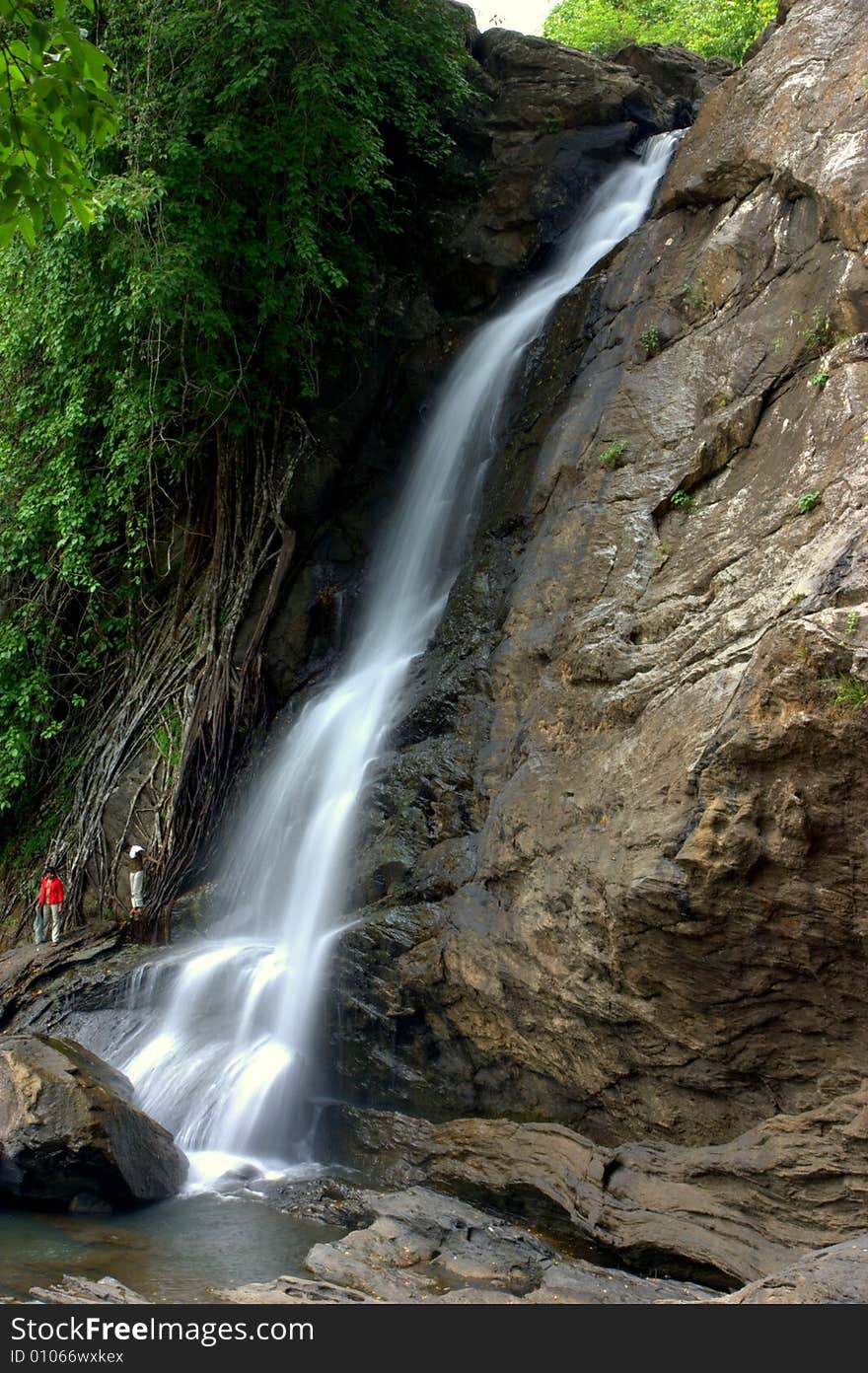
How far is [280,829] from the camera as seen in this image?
10.7 metres

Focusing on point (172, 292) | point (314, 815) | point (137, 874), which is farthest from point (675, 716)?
point (172, 292)

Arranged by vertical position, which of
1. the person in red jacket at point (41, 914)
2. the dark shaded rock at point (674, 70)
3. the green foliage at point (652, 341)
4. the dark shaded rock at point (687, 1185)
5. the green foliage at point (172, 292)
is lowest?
the dark shaded rock at point (687, 1185)

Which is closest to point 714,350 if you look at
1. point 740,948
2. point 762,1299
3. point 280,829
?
point 740,948

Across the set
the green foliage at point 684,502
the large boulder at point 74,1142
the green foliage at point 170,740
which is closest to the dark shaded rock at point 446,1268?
the large boulder at point 74,1142

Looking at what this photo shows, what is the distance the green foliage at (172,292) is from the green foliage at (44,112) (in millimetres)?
5196

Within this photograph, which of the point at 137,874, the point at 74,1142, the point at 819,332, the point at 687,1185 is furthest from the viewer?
the point at 137,874

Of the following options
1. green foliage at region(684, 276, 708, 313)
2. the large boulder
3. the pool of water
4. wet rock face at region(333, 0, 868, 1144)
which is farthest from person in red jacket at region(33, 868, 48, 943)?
green foliage at region(684, 276, 708, 313)

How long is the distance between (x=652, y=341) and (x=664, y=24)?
17.8 metres

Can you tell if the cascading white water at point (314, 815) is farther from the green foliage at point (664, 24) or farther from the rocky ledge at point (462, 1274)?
the green foliage at point (664, 24)

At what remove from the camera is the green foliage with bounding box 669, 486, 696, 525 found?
816cm

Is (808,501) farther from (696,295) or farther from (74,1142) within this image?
(74,1142)

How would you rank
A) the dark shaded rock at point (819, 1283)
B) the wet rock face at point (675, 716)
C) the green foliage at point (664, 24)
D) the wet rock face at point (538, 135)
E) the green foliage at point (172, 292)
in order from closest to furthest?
the dark shaded rock at point (819, 1283) → the wet rock face at point (675, 716) → the green foliage at point (172, 292) → the wet rock face at point (538, 135) → the green foliage at point (664, 24)

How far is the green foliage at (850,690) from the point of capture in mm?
5711

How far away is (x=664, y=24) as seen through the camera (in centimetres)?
2336
